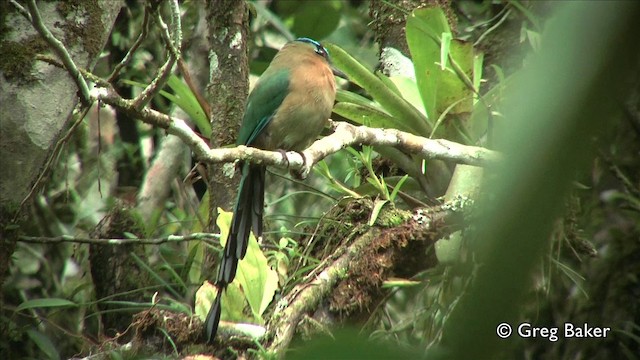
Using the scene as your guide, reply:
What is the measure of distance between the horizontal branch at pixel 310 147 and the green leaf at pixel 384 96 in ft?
1.10

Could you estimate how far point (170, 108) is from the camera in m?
4.23

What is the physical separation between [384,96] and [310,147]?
59 centimetres

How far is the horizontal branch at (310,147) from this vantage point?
72.9 inches

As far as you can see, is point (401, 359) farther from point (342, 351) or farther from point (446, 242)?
point (446, 242)

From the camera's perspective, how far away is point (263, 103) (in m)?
3.09

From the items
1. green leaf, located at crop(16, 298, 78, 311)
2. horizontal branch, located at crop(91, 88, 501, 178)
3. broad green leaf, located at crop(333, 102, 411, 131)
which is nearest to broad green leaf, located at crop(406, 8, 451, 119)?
broad green leaf, located at crop(333, 102, 411, 131)

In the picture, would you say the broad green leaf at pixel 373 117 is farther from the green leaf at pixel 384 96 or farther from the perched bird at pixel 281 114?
the perched bird at pixel 281 114

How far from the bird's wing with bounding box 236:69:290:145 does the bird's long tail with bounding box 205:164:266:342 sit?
0.19 meters

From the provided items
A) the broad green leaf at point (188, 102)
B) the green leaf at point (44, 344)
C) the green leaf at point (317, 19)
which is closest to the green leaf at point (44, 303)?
the green leaf at point (44, 344)

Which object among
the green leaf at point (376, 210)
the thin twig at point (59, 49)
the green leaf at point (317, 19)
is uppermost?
the green leaf at point (317, 19)

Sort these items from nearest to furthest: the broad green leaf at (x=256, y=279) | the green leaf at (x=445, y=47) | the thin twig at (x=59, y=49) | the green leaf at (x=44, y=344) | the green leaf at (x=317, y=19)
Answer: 1. the thin twig at (x=59, y=49)
2. the broad green leaf at (x=256, y=279)
3. the green leaf at (x=445, y=47)
4. the green leaf at (x=44, y=344)
5. the green leaf at (x=317, y=19)

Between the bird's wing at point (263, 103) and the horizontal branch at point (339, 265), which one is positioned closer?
the horizontal branch at point (339, 265)

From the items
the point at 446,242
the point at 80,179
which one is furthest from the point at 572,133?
the point at 80,179

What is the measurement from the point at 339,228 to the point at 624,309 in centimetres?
101
